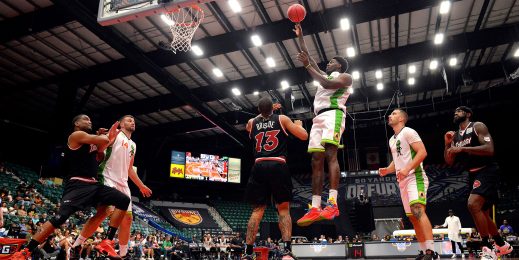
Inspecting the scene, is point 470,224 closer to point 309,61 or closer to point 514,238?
point 514,238

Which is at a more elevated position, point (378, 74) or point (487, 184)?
point (378, 74)

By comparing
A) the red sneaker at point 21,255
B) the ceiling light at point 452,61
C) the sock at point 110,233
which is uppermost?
the ceiling light at point 452,61

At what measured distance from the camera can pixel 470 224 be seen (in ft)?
71.4

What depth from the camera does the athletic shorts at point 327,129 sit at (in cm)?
452

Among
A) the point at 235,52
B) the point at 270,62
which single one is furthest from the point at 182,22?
the point at 270,62

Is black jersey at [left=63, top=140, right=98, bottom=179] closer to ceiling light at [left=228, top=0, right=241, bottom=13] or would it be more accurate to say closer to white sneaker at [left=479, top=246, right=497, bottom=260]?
white sneaker at [left=479, top=246, right=497, bottom=260]

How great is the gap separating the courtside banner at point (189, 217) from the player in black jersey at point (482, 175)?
2230 centimetres

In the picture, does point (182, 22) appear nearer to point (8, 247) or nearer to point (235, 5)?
point (235, 5)

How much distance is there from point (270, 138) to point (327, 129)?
741mm

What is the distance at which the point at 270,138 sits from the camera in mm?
4824

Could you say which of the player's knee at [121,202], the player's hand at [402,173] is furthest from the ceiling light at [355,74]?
the player's knee at [121,202]

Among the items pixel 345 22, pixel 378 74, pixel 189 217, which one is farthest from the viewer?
pixel 189 217

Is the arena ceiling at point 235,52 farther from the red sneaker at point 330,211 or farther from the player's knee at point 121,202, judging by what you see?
the red sneaker at point 330,211

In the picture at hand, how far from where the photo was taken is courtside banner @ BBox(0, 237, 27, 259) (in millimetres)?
4637
